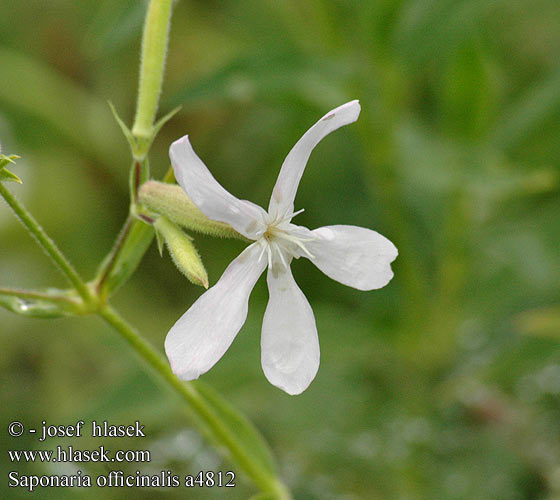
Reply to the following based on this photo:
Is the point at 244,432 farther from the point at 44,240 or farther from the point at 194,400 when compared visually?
the point at 44,240

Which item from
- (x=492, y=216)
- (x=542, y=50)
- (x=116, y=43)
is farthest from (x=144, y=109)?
(x=542, y=50)

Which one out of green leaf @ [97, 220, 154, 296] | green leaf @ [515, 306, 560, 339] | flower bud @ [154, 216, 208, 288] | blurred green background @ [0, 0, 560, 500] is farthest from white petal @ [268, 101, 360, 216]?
green leaf @ [515, 306, 560, 339]

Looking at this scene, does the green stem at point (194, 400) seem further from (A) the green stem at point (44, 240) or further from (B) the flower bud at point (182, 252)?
(B) the flower bud at point (182, 252)

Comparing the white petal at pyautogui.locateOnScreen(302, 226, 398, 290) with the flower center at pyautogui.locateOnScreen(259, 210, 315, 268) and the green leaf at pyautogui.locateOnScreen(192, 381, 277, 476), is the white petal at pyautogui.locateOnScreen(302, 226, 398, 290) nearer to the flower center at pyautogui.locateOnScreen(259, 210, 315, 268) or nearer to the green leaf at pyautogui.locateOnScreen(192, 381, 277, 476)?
the flower center at pyautogui.locateOnScreen(259, 210, 315, 268)

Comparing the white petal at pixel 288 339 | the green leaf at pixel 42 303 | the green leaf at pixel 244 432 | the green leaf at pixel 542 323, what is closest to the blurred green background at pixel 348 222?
the green leaf at pixel 542 323

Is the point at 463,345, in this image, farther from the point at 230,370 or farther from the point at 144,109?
the point at 144,109

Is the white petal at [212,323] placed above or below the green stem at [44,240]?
below

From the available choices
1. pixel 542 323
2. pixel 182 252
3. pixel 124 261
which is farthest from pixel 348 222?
pixel 182 252
